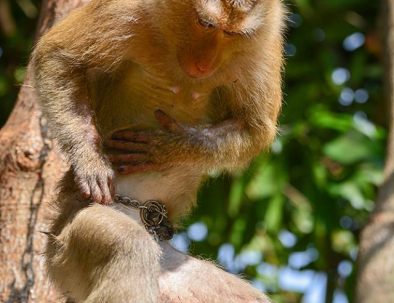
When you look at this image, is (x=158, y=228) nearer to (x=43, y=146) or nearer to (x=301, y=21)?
(x=43, y=146)

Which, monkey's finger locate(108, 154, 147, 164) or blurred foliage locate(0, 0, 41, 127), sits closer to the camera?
monkey's finger locate(108, 154, 147, 164)

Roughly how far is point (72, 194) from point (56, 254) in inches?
12.3

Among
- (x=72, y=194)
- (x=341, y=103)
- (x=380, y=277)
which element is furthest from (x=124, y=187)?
(x=341, y=103)

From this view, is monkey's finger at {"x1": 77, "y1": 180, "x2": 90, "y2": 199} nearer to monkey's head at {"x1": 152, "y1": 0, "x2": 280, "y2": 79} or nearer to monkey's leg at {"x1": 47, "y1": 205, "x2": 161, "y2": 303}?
monkey's leg at {"x1": 47, "y1": 205, "x2": 161, "y2": 303}

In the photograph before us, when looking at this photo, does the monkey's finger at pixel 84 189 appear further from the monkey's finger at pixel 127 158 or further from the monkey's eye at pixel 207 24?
the monkey's eye at pixel 207 24

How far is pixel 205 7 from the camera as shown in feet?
14.1

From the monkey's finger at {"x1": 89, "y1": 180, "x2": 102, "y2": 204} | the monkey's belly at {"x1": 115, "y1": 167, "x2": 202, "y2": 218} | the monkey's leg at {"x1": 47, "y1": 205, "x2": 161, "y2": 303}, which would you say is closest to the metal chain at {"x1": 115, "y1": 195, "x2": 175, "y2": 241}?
the monkey's belly at {"x1": 115, "y1": 167, "x2": 202, "y2": 218}

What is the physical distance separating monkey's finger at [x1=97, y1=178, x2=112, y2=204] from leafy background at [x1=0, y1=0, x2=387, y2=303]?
7.80 feet

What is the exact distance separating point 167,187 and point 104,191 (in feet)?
1.69

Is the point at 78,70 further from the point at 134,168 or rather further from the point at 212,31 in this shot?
the point at 212,31

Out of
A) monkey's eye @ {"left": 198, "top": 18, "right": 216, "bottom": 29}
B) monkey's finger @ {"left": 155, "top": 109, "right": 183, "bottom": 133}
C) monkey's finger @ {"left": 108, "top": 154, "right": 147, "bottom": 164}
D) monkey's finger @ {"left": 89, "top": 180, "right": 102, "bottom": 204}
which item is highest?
monkey's eye @ {"left": 198, "top": 18, "right": 216, "bottom": 29}

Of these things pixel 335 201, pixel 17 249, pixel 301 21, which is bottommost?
pixel 335 201

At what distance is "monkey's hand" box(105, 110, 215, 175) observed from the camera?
15.3 ft

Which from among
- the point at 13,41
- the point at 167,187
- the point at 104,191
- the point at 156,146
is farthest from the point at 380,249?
the point at 13,41
